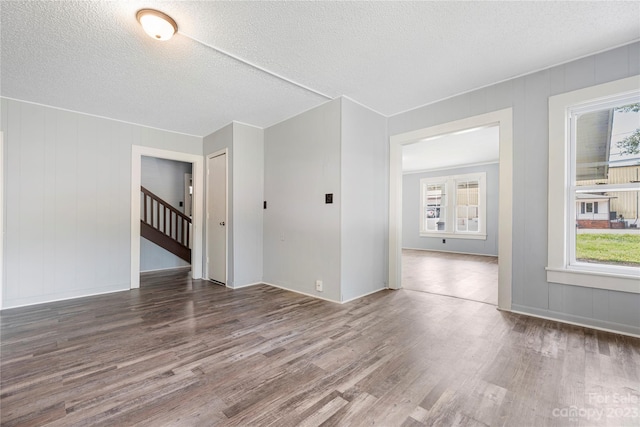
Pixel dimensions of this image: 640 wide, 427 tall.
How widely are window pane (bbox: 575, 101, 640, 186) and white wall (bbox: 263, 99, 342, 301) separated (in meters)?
2.58

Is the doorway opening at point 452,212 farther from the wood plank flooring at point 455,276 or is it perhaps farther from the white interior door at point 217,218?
the white interior door at point 217,218

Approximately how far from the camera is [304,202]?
161 inches

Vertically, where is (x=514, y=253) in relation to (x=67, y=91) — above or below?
below

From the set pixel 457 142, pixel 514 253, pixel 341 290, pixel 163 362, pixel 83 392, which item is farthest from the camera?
pixel 457 142

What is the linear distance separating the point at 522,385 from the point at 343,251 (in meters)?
2.14

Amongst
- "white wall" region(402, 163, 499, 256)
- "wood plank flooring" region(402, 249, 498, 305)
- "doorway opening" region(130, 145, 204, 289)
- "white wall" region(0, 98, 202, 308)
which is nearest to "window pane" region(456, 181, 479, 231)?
"white wall" region(402, 163, 499, 256)

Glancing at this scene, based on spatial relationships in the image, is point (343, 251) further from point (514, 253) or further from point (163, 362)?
point (163, 362)

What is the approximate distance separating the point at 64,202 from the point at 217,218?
2.03 meters

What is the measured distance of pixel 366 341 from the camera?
2.49 m

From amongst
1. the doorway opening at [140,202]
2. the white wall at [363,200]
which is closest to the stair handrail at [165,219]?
the doorway opening at [140,202]

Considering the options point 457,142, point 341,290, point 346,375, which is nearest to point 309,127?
point 341,290

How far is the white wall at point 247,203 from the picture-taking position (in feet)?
14.7

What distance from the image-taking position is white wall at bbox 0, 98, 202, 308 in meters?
3.55

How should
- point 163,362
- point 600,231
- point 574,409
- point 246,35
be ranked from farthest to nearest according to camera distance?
point 600,231 < point 246,35 < point 163,362 < point 574,409
